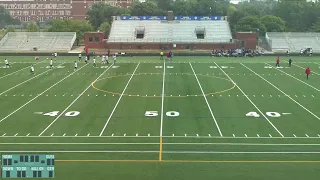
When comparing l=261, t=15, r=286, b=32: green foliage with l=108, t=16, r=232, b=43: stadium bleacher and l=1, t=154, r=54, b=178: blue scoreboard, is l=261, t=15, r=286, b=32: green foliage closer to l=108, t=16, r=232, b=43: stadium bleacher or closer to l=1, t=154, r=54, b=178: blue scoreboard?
l=108, t=16, r=232, b=43: stadium bleacher

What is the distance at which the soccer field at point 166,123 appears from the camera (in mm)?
14259

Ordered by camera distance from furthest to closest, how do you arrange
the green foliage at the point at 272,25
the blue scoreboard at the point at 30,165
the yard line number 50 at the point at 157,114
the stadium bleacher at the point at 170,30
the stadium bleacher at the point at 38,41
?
the green foliage at the point at 272,25, the stadium bleacher at the point at 170,30, the stadium bleacher at the point at 38,41, the yard line number 50 at the point at 157,114, the blue scoreboard at the point at 30,165

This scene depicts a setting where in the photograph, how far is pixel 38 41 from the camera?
64688 millimetres

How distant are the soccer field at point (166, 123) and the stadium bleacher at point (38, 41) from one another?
2846 centimetres

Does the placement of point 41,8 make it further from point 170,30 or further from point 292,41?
point 292,41

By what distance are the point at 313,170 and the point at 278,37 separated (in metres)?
55.4

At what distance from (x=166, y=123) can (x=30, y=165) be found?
39.7 ft

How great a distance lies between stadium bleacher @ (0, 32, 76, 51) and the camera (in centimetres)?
6225

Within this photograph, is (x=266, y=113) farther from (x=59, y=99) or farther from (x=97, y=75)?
(x=97, y=75)

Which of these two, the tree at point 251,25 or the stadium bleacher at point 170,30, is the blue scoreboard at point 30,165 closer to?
the stadium bleacher at point 170,30

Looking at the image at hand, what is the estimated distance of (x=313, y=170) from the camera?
13.9 meters

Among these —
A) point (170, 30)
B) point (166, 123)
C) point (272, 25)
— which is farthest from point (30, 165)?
point (272, 25)

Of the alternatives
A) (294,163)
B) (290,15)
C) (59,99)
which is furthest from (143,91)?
(290,15)

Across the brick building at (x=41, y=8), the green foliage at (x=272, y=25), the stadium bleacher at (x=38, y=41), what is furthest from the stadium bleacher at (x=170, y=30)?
the brick building at (x=41, y=8)
